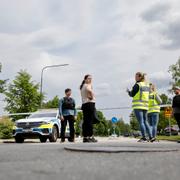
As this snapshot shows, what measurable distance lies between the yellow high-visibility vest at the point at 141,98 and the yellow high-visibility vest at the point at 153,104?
1.21 metres

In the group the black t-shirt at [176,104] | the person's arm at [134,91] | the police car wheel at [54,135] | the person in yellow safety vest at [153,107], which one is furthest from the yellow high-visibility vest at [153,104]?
the police car wheel at [54,135]

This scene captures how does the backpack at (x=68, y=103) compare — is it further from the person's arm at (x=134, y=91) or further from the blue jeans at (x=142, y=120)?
the blue jeans at (x=142, y=120)

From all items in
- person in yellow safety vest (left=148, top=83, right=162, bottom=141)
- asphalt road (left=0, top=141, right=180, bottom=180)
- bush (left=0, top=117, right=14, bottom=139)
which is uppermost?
bush (left=0, top=117, right=14, bottom=139)

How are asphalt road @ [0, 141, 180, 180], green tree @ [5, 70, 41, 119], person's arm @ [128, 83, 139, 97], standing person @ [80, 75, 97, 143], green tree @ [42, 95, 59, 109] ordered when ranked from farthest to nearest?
green tree @ [42, 95, 59, 109], green tree @ [5, 70, 41, 119], person's arm @ [128, 83, 139, 97], standing person @ [80, 75, 97, 143], asphalt road @ [0, 141, 180, 180]

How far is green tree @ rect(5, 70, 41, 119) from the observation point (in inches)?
1703

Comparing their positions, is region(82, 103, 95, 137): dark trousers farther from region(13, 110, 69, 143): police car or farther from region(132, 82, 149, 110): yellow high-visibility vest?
region(13, 110, 69, 143): police car

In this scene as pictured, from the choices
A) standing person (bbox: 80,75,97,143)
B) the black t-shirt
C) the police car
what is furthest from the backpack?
the police car

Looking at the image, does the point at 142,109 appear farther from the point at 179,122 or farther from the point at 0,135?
the point at 0,135

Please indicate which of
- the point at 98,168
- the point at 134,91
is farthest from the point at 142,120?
the point at 98,168

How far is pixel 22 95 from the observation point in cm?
4403

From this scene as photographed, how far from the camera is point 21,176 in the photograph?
411 centimetres

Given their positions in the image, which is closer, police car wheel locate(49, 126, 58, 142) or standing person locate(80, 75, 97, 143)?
standing person locate(80, 75, 97, 143)

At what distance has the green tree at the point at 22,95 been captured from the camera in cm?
4324

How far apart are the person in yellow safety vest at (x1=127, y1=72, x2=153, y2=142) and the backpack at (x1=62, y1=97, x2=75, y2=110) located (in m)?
2.12
